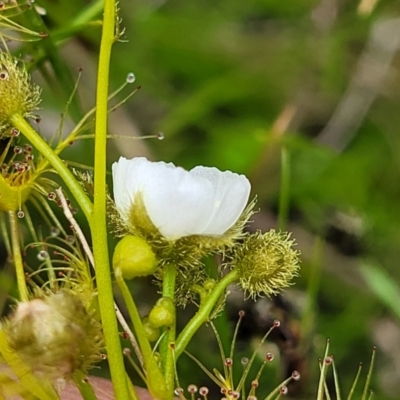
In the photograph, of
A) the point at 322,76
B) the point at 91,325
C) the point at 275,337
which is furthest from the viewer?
the point at 322,76

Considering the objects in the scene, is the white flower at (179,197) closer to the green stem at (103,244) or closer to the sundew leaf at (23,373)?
the green stem at (103,244)

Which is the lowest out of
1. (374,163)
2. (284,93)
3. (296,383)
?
(296,383)

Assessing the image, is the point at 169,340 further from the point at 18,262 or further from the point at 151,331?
the point at 18,262

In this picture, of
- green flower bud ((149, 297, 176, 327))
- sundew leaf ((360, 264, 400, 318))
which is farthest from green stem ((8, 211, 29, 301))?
sundew leaf ((360, 264, 400, 318))

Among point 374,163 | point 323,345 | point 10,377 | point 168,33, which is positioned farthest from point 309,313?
point 168,33

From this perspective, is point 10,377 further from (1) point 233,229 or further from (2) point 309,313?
(2) point 309,313

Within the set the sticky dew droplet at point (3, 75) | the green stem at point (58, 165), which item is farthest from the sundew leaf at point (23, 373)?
the sticky dew droplet at point (3, 75)

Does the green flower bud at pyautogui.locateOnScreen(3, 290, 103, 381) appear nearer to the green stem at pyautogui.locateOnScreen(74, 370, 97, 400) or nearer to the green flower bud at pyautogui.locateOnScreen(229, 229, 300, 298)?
the green stem at pyautogui.locateOnScreen(74, 370, 97, 400)
